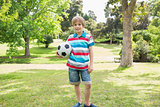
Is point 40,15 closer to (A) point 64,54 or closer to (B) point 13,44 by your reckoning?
(B) point 13,44

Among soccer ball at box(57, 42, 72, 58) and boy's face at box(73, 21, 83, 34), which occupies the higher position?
boy's face at box(73, 21, 83, 34)

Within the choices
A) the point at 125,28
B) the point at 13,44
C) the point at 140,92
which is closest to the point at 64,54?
the point at 140,92

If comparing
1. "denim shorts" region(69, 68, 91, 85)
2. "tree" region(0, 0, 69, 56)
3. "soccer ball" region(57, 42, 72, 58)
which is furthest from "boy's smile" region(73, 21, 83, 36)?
"tree" region(0, 0, 69, 56)

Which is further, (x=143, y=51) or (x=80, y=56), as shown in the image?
(x=143, y=51)

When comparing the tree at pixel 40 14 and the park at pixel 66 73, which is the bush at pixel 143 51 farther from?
the tree at pixel 40 14

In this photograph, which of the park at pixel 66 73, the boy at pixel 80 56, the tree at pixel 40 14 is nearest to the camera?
the boy at pixel 80 56

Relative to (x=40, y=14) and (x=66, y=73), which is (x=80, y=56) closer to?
(x=66, y=73)

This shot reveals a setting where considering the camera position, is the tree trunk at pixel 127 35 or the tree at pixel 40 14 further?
the tree at pixel 40 14

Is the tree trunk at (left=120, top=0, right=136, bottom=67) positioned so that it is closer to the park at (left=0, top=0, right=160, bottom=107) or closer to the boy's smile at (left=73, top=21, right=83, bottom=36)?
the park at (left=0, top=0, right=160, bottom=107)

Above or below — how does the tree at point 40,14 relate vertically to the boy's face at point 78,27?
above

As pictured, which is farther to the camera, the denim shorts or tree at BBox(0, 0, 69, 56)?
tree at BBox(0, 0, 69, 56)

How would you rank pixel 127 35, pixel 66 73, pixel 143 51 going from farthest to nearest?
pixel 143 51 → pixel 127 35 → pixel 66 73

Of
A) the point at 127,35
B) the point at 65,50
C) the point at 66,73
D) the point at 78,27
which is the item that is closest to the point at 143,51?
the point at 127,35

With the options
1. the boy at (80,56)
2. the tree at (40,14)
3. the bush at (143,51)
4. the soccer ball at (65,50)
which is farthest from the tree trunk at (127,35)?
the tree at (40,14)
